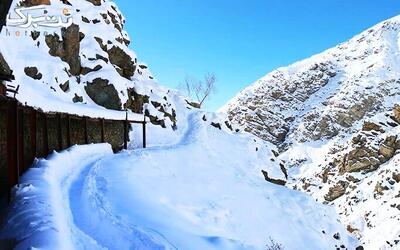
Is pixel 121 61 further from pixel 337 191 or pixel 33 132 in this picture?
pixel 337 191

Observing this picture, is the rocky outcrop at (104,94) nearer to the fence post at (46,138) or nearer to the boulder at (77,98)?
the boulder at (77,98)

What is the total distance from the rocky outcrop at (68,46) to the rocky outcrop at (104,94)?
1.88 metres

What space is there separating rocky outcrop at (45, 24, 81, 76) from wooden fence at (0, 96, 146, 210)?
7.17m

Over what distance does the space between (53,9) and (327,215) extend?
27.0 meters

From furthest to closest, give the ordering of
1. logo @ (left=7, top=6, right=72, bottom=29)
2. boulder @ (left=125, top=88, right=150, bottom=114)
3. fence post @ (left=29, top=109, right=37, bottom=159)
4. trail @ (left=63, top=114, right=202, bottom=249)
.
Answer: boulder @ (left=125, top=88, right=150, bottom=114), logo @ (left=7, top=6, right=72, bottom=29), fence post @ (left=29, top=109, right=37, bottom=159), trail @ (left=63, top=114, right=202, bottom=249)

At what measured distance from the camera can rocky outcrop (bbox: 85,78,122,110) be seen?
1214 inches

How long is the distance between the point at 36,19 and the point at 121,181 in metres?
21.2

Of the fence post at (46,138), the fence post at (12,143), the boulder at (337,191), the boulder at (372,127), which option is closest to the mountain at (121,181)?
the fence post at (12,143)

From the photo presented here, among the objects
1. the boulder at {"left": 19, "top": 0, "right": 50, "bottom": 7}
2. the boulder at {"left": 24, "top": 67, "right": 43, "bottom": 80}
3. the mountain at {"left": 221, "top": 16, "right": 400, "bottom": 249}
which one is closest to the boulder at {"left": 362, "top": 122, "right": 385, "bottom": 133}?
the mountain at {"left": 221, "top": 16, "right": 400, "bottom": 249}

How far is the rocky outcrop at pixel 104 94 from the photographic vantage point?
30.8 meters

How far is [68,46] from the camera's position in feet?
101

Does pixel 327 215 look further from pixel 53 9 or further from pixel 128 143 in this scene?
pixel 53 9

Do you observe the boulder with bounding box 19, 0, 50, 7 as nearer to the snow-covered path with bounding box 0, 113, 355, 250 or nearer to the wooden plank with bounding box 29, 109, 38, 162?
the snow-covered path with bounding box 0, 113, 355, 250

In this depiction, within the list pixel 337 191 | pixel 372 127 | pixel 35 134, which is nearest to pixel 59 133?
pixel 35 134
